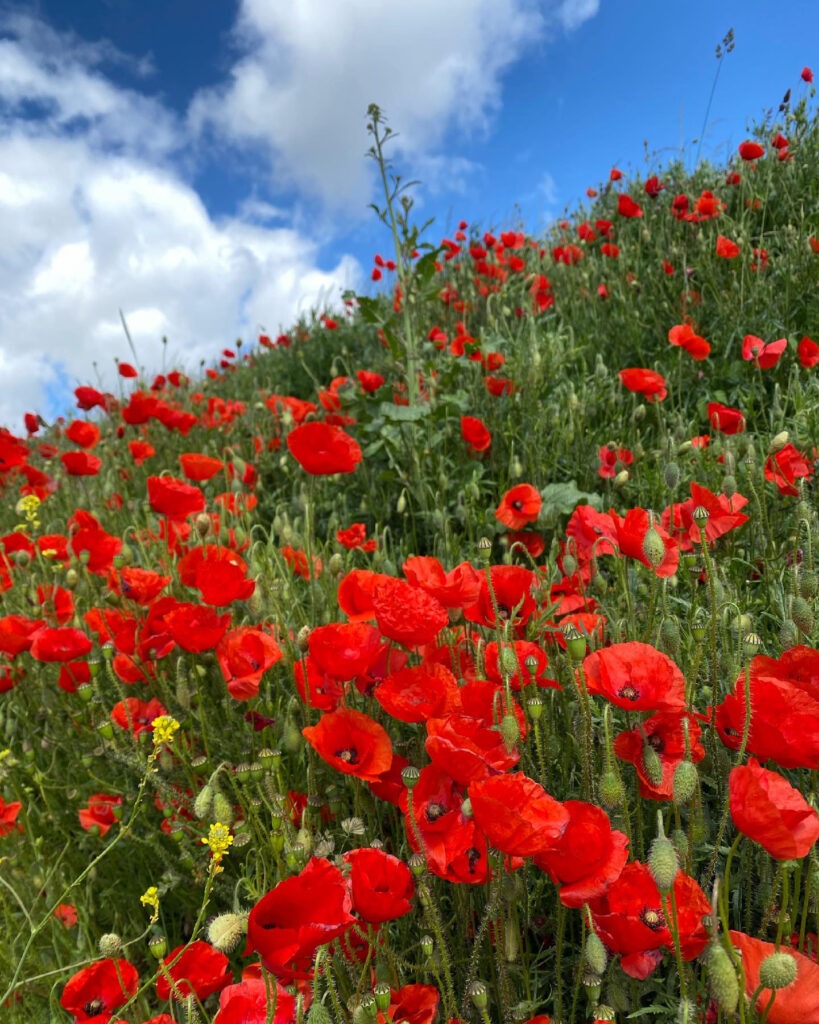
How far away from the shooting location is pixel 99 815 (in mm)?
2107

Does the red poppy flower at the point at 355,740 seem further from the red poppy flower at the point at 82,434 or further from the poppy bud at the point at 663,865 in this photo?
the red poppy flower at the point at 82,434

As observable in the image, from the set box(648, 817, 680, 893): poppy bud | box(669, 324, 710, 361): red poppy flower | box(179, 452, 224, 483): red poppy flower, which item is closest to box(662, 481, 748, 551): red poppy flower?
box(648, 817, 680, 893): poppy bud

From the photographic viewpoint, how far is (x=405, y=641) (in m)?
1.36

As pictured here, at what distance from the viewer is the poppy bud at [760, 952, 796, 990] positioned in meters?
0.83

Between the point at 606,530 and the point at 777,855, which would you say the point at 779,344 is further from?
the point at 777,855

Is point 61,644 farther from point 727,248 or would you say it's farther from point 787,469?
point 727,248

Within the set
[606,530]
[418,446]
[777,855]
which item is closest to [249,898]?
[777,855]

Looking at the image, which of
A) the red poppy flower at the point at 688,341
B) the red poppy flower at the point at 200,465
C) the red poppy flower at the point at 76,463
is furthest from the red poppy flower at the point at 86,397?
the red poppy flower at the point at 688,341

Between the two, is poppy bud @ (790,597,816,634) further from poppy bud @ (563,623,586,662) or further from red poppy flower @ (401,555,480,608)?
red poppy flower @ (401,555,480,608)

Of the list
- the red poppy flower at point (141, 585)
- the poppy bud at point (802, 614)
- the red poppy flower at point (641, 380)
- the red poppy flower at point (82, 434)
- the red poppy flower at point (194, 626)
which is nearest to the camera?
the poppy bud at point (802, 614)

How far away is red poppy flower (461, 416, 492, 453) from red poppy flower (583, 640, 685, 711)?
2346 millimetres

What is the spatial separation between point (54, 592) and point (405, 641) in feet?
6.23

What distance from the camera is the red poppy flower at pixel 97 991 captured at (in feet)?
4.26

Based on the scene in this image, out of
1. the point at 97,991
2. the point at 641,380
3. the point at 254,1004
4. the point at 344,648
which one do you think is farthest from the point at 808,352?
the point at 97,991
